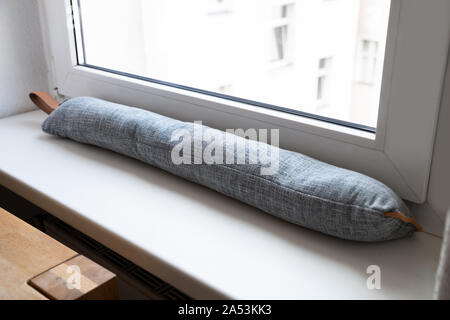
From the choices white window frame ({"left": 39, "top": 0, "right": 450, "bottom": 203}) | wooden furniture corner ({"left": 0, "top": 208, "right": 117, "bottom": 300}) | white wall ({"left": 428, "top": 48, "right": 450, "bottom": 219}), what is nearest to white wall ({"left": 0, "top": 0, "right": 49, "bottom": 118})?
white window frame ({"left": 39, "top": 0, "right": 450, "bottom": 203})

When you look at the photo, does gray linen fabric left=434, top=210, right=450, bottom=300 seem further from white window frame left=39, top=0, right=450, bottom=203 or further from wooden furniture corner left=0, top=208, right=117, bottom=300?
wooden furniture corner left=0, top=208, right=117, bottom=300

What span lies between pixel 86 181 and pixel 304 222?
→ 1.34ft

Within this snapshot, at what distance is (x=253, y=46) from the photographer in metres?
1.84

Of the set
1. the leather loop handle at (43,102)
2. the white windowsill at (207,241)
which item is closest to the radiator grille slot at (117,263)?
the white windowsill at (207,241)

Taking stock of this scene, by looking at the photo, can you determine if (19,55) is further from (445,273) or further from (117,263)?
(445,273)

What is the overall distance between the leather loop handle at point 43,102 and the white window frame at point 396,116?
1.17 feet

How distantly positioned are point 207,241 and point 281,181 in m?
0.15

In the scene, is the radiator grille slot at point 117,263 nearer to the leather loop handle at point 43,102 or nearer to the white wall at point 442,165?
the leather loop handle at point 43,102

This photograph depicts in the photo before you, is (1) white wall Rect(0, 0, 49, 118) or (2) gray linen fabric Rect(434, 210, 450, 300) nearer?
(2) gray linen fabric Rect(434, 210, 450, 300)

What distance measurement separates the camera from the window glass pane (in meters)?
1.02

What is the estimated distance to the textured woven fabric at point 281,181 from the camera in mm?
651

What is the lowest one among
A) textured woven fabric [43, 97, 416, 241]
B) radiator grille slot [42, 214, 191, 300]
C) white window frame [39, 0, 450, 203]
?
radiator grille slot [42, 214, 191, 300]

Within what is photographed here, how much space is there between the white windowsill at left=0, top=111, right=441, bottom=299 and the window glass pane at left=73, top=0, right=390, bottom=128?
229mm

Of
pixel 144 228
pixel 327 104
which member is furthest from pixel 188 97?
pixel 327 104
